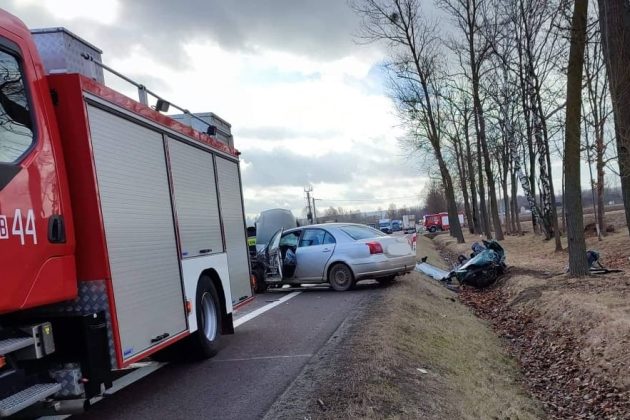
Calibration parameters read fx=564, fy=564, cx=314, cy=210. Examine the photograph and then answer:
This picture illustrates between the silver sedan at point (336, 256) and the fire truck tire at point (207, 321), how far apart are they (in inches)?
225

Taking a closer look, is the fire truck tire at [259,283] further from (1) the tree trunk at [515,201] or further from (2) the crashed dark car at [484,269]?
(1) the tree trunk at [515,201]

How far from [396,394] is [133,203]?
9.71 ft

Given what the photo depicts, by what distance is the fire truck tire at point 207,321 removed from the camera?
674 cm

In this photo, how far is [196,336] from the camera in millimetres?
6727

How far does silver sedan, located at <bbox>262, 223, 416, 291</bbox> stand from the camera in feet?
41.4

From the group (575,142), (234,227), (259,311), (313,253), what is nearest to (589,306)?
(575,142)

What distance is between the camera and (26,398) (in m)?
3.70

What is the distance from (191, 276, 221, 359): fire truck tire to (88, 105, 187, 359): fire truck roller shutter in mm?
661

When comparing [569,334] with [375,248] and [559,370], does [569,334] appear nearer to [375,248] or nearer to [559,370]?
[559,370]

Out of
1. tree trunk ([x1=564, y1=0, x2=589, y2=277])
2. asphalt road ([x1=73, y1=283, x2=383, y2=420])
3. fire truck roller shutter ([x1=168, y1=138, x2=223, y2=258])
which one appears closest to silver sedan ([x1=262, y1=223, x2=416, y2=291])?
asphalt road ([x1=73, y1=283, x2=383, y2=420])

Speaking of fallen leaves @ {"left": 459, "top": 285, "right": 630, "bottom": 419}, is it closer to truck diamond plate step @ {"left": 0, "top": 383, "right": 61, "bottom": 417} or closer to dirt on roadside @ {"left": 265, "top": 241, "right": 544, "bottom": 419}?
dirt on roadside @ {"left": 265, "top": 241, "right": 544, "bottom": 419}

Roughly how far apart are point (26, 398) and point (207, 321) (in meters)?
3.46

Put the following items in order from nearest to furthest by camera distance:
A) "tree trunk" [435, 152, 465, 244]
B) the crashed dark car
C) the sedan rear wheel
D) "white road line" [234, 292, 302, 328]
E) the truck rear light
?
the truck rear light < "white road line" [234, 292, 302, 328] < the sedan rear wheel < the crashed dark car < "tree trunk" [435, 152, 465, 244]

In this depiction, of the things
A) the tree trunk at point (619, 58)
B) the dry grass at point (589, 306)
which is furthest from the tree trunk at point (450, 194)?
the tree trunk at point (619, 58)
